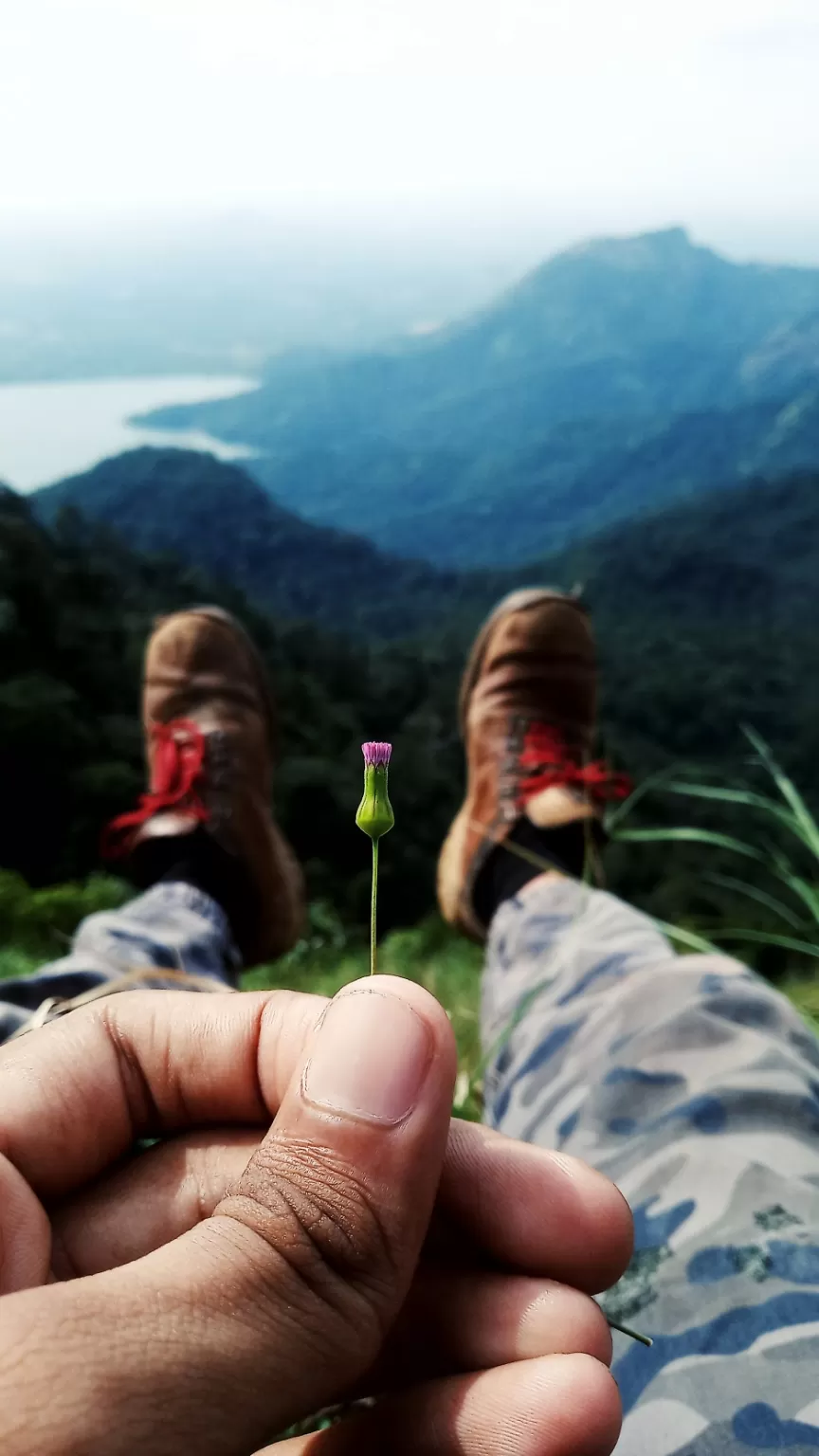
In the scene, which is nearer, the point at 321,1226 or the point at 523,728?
the point at 321,1226

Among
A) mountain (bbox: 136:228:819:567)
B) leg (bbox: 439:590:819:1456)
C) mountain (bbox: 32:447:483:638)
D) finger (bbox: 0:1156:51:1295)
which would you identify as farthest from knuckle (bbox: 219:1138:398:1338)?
mountain (bbox: 136:228:819:567)

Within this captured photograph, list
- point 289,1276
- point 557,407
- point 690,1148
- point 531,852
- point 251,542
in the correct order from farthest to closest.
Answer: point 557,407 → point 251,542 → point 531,852 → point 690,1148 → point 289,1276

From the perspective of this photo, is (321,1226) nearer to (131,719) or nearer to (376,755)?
(376,755)

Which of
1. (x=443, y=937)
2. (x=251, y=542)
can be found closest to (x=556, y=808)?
(x=443, y=937)

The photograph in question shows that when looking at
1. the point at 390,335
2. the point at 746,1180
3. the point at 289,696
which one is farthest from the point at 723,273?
the point at 746,1180

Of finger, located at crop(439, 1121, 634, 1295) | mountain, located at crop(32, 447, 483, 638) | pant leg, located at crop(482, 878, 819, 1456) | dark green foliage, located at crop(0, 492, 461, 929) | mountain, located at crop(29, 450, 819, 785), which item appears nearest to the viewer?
finger, located at crop(439, 1121, 634, 1295)

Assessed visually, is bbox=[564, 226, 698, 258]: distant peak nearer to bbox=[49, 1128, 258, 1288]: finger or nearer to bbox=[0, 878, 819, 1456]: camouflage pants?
bbox=[0, 878, 819, 1456]: camouflage pants

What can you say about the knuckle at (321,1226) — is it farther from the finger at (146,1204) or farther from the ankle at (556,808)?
the ankle at (556,808)

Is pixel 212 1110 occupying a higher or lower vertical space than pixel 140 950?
higher
